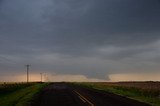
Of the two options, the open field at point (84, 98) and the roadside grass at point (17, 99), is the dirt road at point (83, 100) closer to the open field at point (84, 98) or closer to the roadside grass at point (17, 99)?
the open field at point (84, 98)

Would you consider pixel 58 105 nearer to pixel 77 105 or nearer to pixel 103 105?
pixel 77 105

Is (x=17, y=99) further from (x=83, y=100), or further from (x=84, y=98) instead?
(x=83, y=100)

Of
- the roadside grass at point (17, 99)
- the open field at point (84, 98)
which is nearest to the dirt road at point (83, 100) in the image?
the open field at point (84, 98)

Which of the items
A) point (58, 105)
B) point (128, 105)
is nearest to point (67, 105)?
point (58, 105)

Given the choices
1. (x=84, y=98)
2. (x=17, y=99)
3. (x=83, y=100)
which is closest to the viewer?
(x=83, y=100)

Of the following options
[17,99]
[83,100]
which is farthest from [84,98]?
[17,99]

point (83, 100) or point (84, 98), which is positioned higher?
point (84, 98)

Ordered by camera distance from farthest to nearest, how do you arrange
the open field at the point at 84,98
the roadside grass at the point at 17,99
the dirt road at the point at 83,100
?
1. the roadside grass at the point at 17,99
2. the open field at the point at 84,98
3. the dirt road at the point at 83,100

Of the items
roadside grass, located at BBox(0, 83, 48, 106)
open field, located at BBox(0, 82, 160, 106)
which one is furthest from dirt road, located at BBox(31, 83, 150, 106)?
roadside grass, located at BBox(0, 83, 48, 106)

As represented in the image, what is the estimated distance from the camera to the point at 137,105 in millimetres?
24422

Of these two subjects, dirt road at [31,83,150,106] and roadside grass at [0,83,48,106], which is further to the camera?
roadside grass at [0,83,48,106]

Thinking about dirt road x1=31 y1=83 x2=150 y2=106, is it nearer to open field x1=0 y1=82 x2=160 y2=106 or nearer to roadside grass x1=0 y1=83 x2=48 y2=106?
open field x1=0 y1=82 x2=160 y2=106

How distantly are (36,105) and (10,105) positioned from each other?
3.30 m

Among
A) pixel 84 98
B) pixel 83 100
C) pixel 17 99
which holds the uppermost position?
pixel 17 99
